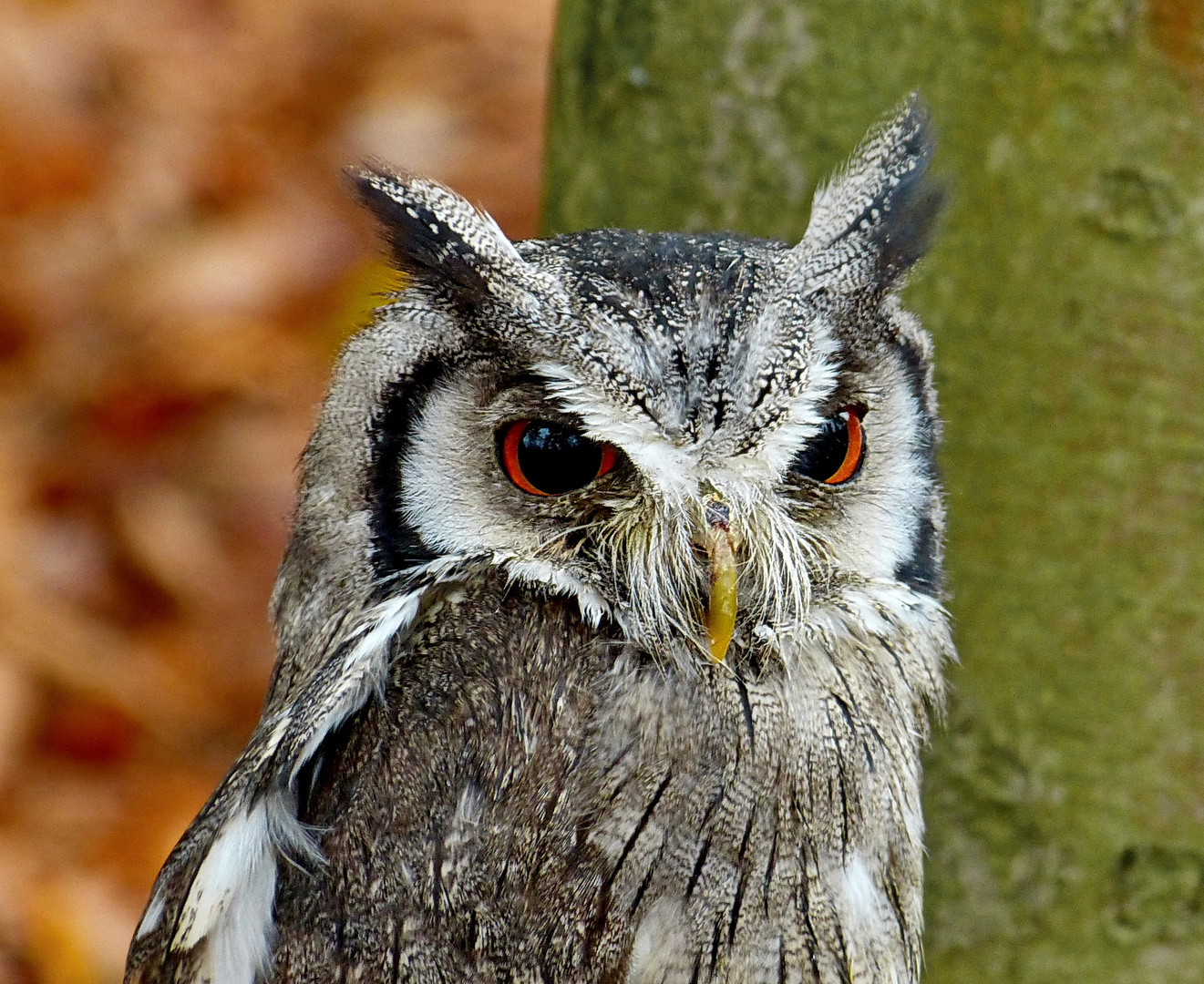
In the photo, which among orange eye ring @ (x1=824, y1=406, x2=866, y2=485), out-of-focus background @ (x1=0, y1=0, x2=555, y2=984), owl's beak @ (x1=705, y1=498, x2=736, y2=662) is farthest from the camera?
out-of-focus background @ (x1=0, y1=0, x2=555, y2=984)

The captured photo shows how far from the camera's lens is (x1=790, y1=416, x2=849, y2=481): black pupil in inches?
59.2

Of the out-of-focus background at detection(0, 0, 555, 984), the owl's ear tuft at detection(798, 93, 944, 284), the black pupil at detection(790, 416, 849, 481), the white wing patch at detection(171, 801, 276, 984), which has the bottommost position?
the white wing patch at detection(171, 801, 276, 984)

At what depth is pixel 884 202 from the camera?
5.24 ft

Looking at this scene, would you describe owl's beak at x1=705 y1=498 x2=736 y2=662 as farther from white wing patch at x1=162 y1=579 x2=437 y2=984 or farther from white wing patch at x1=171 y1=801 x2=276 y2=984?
white wing patch at x1=171 y1=801 x2=276 y2=984

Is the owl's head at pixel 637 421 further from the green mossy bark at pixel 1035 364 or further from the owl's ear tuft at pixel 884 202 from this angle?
the green mossy bark at pixel 1035 364

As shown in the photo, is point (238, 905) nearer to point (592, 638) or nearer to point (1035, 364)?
point (592, 638)

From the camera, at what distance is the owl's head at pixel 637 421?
56.1 inches

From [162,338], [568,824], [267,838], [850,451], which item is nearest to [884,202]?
[850,451]

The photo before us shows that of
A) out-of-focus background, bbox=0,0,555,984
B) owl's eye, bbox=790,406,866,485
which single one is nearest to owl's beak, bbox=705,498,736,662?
owl's eye, bbox=790,406,866,485

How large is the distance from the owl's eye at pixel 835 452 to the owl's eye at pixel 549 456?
0.71 feet

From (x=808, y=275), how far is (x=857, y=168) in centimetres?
22

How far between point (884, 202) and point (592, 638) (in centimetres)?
59

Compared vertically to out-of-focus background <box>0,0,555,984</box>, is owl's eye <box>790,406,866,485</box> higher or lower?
lower

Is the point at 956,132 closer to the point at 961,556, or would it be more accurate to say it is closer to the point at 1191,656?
the point at 961,556
